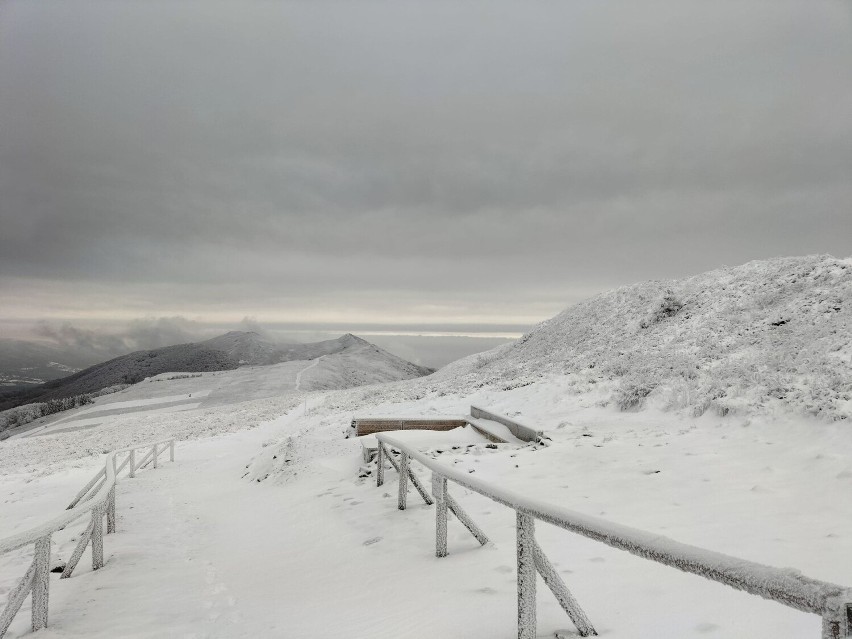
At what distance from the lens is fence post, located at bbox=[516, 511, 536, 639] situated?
3.54 m

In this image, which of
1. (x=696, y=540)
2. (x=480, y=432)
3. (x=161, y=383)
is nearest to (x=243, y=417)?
(x=480, y=432)

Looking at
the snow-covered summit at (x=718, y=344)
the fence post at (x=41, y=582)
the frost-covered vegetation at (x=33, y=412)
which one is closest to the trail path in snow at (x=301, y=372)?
the frost-covered vegetation at (x=33, y=412)

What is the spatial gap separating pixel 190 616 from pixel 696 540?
231 inches

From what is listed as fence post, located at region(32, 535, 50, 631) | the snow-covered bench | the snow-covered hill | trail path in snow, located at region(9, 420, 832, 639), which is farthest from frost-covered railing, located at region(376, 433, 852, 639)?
the snow-covered bench

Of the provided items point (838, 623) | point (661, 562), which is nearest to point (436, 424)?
point (661, 562)

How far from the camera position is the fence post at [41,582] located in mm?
5180

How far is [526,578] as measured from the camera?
3.61 meters

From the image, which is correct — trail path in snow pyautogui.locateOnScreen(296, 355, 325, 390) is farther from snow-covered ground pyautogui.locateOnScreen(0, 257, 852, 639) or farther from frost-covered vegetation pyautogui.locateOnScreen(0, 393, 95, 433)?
snow-covered ground pyautogui.locateOnScreen(0, 257, 852, 639)

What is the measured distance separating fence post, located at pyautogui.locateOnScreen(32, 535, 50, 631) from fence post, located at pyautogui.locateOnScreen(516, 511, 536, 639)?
16.3ft

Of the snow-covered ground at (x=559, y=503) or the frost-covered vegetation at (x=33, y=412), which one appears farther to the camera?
the frost-covered vegetation at (x=33, y=412)

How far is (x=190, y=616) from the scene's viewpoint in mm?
5730

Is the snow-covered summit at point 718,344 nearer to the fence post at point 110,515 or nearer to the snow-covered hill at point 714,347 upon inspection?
the snow-covered hill at point 714,347

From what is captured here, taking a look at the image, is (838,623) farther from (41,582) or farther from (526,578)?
(41,582)

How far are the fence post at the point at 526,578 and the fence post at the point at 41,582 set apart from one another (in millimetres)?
4960
